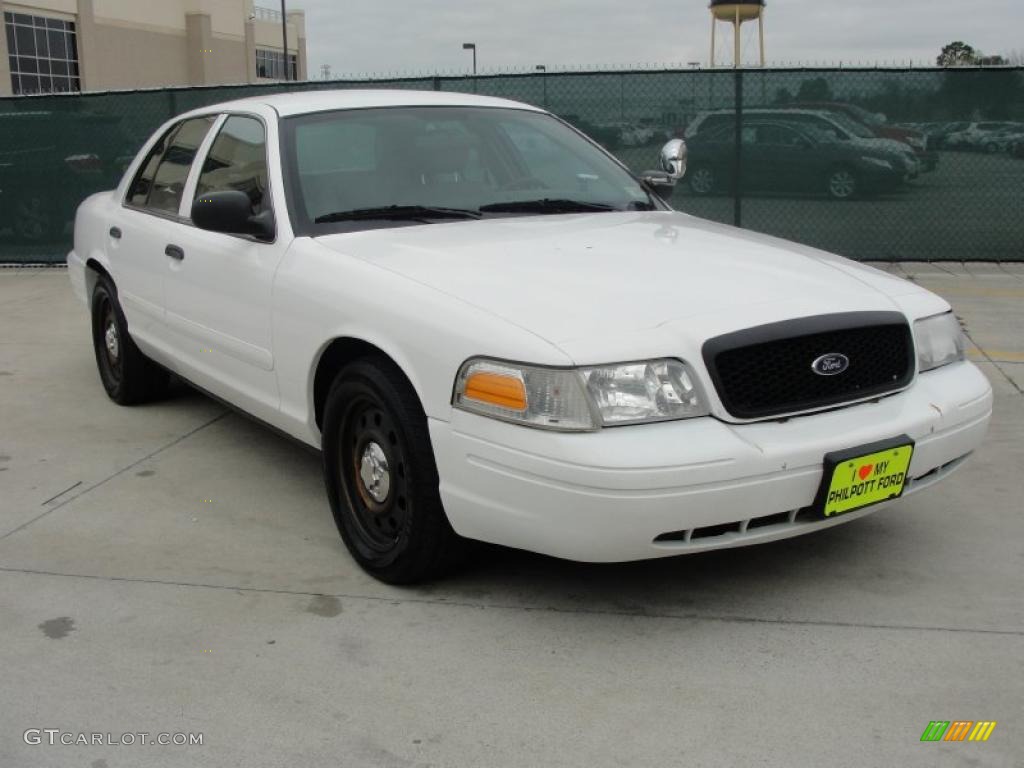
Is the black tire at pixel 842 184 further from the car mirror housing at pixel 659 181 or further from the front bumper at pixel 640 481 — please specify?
the front bumper at pixel 640 481

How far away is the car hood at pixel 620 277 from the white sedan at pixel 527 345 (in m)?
0.01

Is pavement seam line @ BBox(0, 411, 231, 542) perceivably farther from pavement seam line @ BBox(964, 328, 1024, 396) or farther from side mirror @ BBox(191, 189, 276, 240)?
pavement seam line @ BBox(964, 328, 1024, 396)

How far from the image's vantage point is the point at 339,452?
13.0 feet

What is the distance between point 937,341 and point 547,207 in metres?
1.57

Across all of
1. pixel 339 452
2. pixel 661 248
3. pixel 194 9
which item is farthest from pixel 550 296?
pixel 194 9

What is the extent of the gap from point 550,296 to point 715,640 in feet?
3.65

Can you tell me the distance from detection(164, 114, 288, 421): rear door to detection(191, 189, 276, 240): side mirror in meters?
0.06

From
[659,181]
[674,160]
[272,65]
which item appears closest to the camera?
[659,181]

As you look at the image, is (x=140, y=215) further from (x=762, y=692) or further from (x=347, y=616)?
(x=762, y=692)

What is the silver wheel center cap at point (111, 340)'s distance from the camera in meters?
6.16

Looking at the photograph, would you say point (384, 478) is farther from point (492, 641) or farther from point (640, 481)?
point (640, 481)

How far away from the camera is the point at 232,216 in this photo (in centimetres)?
425

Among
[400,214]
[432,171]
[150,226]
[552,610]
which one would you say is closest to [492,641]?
[552,610]

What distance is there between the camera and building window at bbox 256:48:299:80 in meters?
52.7
